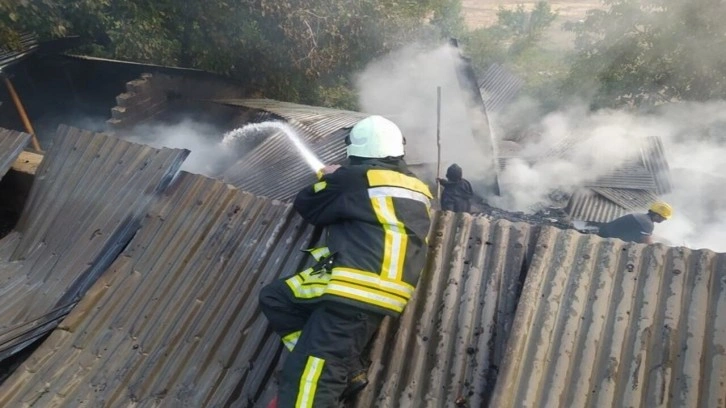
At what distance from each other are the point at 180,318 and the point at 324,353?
1.33 m

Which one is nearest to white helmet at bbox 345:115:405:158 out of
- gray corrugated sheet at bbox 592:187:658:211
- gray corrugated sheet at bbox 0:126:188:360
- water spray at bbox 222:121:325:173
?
gray corrugated sheet at bbox 0:126:188:360

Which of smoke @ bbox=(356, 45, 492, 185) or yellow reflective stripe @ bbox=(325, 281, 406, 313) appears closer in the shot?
yellow reflective stripe @ bbox=(325, 281, 406, 313)

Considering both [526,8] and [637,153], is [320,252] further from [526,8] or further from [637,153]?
[526,8]

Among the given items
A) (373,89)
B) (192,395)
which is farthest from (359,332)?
(373,89)

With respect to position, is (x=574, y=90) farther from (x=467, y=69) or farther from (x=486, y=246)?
(x=486, y=246)

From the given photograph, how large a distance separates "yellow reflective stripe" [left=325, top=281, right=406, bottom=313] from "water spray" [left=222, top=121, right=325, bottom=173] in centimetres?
395

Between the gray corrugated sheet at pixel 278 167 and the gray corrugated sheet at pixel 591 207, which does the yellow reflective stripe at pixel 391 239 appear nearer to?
the gray corrugated sheet at pixel 278 167

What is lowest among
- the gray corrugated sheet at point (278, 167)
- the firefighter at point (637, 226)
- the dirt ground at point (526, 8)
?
the gray corrugated sheet at point (278, 167)

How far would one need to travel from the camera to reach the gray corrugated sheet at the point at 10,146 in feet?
13.6

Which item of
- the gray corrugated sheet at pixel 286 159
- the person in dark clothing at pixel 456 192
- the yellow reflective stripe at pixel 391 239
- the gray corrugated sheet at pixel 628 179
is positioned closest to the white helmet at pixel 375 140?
the yellow reflective stripe at pixel 391 239

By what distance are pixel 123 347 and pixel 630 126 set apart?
50.3 ft

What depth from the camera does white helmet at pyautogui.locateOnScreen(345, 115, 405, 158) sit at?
2553 millimetres

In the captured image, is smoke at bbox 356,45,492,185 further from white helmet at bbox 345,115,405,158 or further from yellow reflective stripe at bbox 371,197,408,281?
yellow reflective stripe at bbox 371,197,408,281

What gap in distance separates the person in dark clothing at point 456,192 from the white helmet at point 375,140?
464 cm
